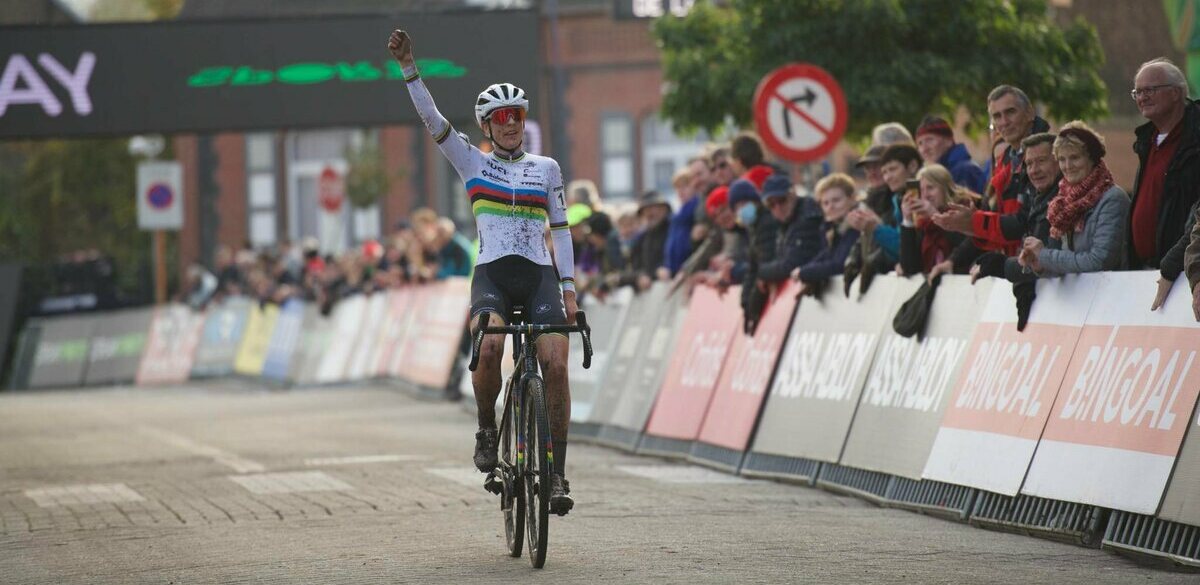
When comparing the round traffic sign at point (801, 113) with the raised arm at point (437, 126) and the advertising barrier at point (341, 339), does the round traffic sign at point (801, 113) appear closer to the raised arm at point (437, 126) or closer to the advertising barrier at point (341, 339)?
the raised arm at point (437, 126)

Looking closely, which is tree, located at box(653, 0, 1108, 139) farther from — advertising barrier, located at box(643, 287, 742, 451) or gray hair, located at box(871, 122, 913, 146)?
gray hair, located at box(871, 122, 913, 146)

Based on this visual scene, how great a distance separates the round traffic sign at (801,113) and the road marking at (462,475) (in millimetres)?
4221

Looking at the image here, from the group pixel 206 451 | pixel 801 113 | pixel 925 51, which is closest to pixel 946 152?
pixel 801 113

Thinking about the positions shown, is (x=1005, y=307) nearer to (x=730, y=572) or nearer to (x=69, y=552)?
(x=730, y=572)

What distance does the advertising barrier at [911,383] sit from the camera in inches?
492

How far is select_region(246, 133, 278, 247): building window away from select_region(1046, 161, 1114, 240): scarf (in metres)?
55.7

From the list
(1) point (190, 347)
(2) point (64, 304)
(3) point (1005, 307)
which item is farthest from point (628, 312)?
(2) point (64, 304)

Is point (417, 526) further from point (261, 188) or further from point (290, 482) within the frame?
point (261, 188)

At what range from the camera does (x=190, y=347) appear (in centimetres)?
3878

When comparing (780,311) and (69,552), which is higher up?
(780,311)

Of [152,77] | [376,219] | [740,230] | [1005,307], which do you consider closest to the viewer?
[1005,307]

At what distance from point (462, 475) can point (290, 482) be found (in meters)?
1.13

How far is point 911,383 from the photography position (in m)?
13.0

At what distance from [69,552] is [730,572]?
357cm
